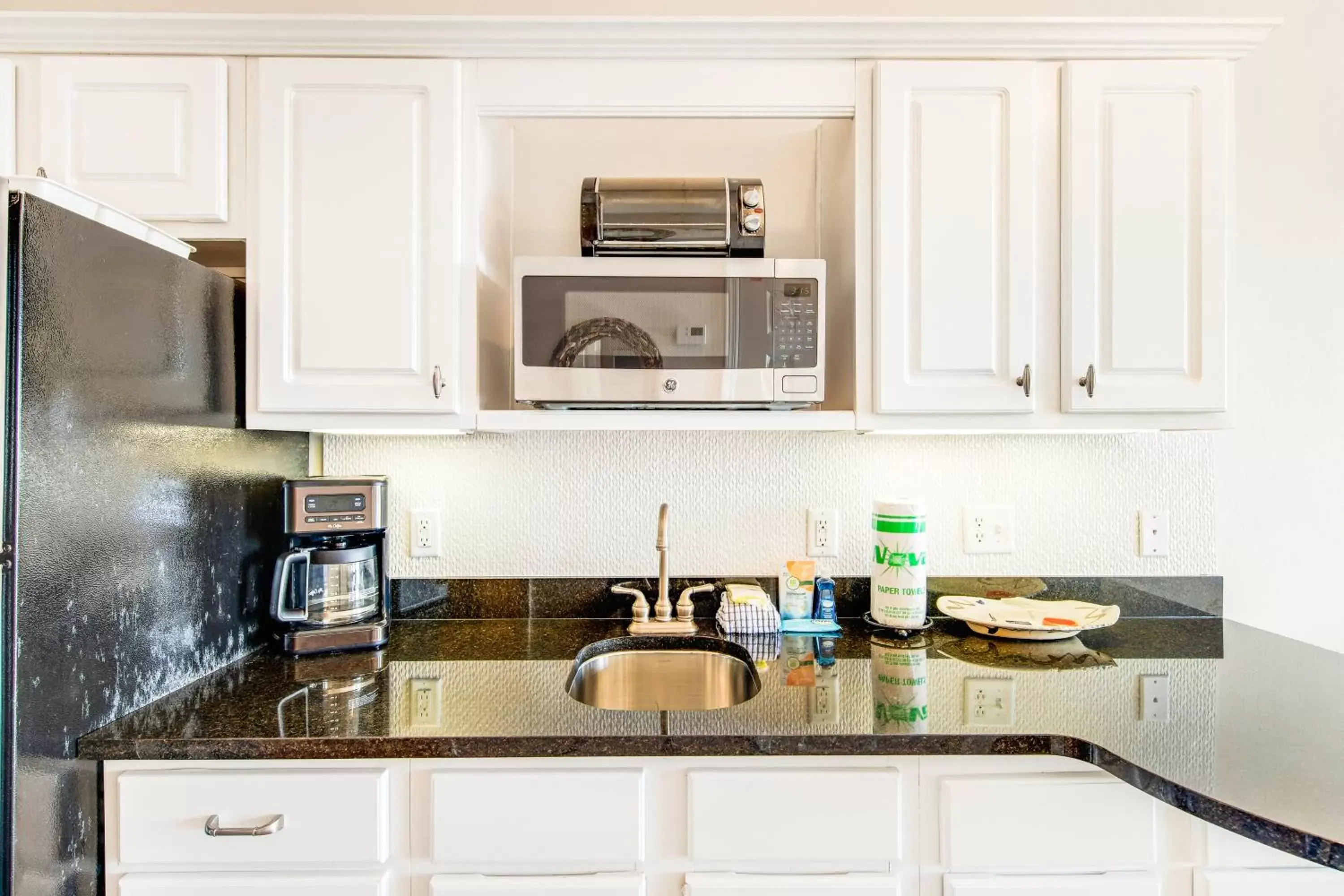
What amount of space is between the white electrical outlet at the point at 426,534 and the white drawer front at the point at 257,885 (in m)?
0.72

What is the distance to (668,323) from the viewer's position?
1266 mm

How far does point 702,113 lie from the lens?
132 cm

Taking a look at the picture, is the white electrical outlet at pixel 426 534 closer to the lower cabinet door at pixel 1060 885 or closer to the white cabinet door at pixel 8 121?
the white cabinet door at pixel 8 121

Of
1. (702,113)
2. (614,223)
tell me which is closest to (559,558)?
(614,223)

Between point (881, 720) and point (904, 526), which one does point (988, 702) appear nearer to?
point (881, 720)

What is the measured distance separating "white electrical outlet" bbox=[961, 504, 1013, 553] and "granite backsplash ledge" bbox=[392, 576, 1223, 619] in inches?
2.9

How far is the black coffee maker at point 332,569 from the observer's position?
4.26 feet

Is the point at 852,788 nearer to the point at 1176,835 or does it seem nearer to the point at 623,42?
the point at 1176,835

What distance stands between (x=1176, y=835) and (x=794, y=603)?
707 millimetres

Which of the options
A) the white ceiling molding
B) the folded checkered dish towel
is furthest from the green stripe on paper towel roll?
the white ceiling molding

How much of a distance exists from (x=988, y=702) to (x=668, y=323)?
2.68 feet

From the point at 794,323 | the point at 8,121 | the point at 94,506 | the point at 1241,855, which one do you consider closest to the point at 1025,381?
Answer: the point at 794,323

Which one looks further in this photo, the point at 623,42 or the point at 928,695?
the point at 623,42

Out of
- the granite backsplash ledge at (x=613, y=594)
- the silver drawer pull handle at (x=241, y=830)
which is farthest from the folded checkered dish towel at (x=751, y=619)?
the silver drawer pull handle at (x=241, y=830)
